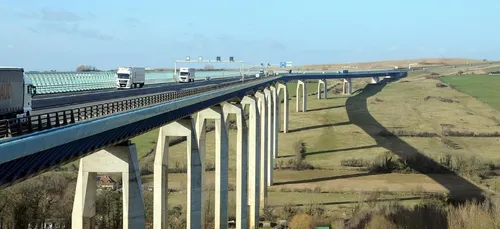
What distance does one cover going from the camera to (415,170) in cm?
7519

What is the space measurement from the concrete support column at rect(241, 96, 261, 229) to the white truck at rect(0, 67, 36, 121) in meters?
34.3

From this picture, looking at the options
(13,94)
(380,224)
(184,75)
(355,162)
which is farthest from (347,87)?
(13,94)

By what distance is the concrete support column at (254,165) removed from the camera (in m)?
56.5

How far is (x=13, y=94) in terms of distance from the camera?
75.3ft

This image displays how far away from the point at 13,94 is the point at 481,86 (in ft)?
499

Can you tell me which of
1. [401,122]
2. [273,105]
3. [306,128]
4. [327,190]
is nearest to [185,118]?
[327,190]

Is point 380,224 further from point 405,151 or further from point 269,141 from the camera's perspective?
point 405,151

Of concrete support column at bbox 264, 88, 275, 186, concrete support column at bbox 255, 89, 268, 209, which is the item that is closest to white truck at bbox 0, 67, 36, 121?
concrete support column at bbox 255, 89, 268, 209

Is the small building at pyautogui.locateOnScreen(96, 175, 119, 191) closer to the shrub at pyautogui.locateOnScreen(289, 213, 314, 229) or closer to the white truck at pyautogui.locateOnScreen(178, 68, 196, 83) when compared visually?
the shrub at pyautogui.locateOnScreen(289, 213, 314, 229)

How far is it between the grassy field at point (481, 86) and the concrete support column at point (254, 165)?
75051 millimetres

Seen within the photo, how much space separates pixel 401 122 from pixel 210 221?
63.5 meters

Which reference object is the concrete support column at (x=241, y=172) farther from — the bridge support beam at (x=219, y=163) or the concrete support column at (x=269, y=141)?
the concrete support column at (x=269, y=141)

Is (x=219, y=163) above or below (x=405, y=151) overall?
above

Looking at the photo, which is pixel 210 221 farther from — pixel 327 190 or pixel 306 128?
pixel 306 128
